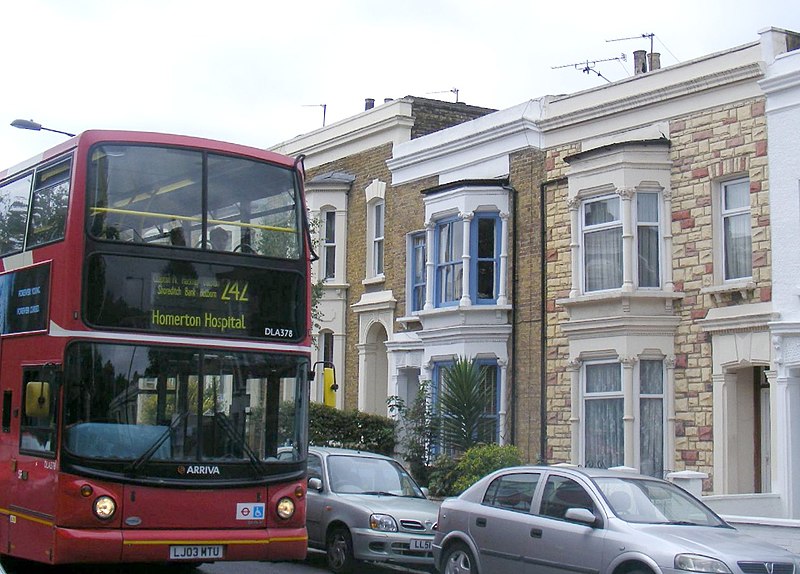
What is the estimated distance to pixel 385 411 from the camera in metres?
28.5

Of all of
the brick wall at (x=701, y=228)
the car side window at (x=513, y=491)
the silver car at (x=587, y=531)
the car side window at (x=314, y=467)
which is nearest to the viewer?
the silver car at (x=587, y=531)

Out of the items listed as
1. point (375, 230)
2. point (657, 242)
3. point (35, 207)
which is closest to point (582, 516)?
point (35, 207)

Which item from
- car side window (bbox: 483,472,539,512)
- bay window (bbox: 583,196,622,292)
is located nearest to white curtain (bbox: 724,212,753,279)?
bay window (bbox: 583,196,622,292)

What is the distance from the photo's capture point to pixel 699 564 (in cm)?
1012

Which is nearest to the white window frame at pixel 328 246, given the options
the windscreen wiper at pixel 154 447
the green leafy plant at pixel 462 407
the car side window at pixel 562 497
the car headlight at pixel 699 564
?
the green leafy plant at pixel 462 407

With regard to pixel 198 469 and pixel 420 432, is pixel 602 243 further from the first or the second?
pixel 198 469

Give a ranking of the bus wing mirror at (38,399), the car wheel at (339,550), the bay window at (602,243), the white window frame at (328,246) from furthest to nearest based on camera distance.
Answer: the white window frame at (328,246) → the bay window at (602,243) → the car wheel at (339,550) → the bus wing mirror at (38,399)

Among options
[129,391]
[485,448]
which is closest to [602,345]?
[485,448]

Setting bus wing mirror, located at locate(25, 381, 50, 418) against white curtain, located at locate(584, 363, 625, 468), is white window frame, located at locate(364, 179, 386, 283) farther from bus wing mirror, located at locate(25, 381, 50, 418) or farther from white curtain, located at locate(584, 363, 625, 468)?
bus wing mirror, located at locate(25, 381, 50, 418)

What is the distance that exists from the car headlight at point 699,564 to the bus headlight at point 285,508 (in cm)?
389

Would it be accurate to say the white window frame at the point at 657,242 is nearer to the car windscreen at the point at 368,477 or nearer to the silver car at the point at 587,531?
the car windscreen at the point at 368,477

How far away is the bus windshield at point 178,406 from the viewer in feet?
36.3

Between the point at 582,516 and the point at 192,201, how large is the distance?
16.0 feet

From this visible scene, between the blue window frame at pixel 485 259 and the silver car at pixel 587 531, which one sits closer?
the silver car at pixel 587 531
